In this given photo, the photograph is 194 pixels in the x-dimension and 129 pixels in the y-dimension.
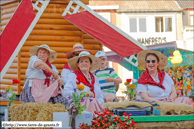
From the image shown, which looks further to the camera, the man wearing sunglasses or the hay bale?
the man wearing sunglasses

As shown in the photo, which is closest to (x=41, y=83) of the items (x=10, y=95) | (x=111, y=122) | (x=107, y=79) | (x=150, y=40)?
(x=10, y=95)

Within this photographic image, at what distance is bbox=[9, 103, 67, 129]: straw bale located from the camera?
13.5ft

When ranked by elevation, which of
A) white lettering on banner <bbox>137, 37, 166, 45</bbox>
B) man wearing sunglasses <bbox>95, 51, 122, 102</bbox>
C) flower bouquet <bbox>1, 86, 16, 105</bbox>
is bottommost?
flower bouquet <bbox>1, 86, 16, 105</bbox>

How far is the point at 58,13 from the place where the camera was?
901 cm

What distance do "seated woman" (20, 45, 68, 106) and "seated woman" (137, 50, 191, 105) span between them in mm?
1554

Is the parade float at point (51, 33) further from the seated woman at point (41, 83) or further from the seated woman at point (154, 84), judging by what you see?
the seated woman at point (154, 84)

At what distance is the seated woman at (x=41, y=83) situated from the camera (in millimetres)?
5684

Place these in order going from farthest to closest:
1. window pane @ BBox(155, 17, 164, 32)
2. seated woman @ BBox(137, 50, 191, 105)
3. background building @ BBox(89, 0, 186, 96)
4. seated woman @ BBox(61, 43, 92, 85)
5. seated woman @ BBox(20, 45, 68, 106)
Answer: window pane @ BBox(155, 17, 164, 32), background building @ BBox(89, 0, 186, 96), seated woman @ BBox(61, 43, 92, 85), seated woman @ BBox(20, 45, 68, 106), seated woman @ BBox(137, 50, 191, 105)

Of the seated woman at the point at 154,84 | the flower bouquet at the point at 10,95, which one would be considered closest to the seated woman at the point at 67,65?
the flower bouquet at the point at 10,95

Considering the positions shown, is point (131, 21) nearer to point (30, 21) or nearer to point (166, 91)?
point (30, 21)

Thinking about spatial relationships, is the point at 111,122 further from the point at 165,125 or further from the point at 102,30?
the point at 102,30

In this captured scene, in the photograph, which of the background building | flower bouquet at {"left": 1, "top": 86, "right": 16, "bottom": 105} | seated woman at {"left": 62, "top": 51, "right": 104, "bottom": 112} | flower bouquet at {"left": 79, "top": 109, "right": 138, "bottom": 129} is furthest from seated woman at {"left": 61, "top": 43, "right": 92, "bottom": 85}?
the background building

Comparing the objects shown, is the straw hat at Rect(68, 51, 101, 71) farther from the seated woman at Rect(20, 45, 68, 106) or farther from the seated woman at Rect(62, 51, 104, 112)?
the seated woman at Rect(20, 45, 68, 106)

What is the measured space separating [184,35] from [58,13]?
20.5 meters
